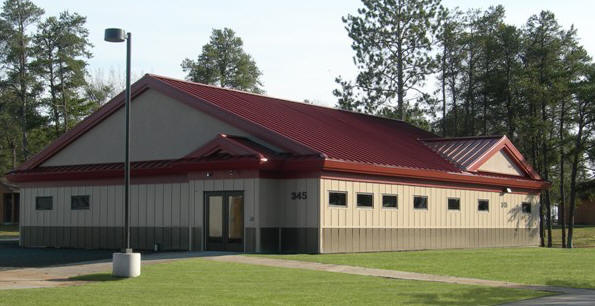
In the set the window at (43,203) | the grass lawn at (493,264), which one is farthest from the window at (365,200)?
the window at (43,203)

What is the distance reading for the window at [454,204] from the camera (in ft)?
109

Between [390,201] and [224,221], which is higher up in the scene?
[390,201]

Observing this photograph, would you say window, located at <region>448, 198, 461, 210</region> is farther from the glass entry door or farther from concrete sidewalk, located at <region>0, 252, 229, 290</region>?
concrete sidewalk, located at <region>0, 252, 229, 290</region>

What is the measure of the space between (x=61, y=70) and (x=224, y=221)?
4345 centimetres

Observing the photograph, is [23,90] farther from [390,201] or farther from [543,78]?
[390,201]

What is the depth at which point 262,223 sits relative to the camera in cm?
2652

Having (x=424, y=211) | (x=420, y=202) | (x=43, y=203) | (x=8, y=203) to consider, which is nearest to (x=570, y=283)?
(x=420, y=202)

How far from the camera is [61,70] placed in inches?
2598

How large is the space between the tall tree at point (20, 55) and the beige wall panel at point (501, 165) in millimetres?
41573

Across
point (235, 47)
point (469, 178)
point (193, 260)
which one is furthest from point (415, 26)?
point (193, 260)

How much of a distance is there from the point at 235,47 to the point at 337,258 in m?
53.8

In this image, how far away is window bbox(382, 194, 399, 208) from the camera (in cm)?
2931

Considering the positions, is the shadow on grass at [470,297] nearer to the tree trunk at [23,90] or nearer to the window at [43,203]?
the window at [43,203]

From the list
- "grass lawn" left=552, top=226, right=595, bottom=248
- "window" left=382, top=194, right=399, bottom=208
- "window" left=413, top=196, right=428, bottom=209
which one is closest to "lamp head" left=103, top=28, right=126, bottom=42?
"window" left=382, top=194, right=399, bottom=208
